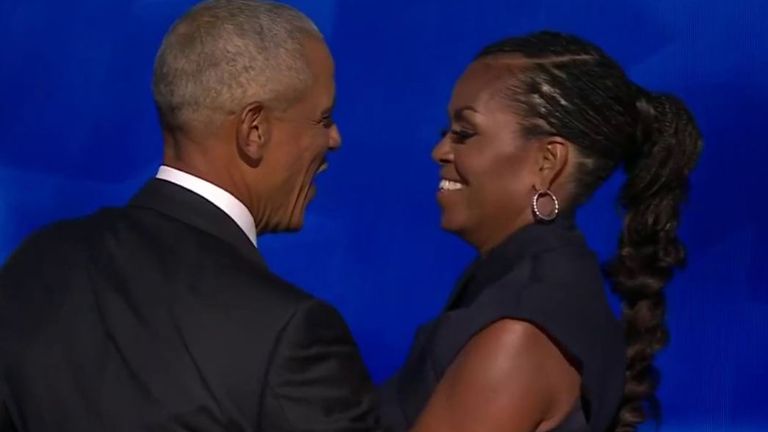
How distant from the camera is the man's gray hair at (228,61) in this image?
1502mm

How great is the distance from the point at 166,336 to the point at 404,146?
1.14m

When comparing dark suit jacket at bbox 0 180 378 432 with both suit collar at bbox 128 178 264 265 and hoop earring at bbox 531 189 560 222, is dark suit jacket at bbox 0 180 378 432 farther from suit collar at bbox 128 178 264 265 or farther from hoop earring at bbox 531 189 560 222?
hoop earring at bbox 531 189 560 222

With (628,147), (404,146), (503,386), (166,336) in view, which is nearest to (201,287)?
(166,336)

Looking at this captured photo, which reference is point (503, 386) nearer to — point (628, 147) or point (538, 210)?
point (538, 210)

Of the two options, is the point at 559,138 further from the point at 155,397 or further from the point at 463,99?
the point at 155,397

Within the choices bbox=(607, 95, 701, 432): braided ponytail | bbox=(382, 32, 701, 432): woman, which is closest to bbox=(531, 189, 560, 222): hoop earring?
bbox=(382, 32, 701, 432): woman

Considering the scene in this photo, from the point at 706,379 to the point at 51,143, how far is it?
3.79ft

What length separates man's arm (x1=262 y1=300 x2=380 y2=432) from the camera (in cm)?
143

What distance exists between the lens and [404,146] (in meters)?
2.54

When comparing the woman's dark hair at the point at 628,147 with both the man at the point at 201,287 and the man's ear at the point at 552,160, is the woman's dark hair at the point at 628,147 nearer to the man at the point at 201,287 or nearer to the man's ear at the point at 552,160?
the man's ear at the point at 552,160

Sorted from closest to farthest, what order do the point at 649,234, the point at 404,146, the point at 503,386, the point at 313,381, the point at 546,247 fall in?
1. the point at 313,381
2. the point at 503,386
3. the point at 546,247
4. the point at 649,234
5. the point at 404,146

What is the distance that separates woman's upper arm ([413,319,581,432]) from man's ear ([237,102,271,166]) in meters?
0.32

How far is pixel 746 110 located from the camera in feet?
8.13

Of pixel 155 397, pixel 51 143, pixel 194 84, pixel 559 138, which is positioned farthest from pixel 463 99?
pixel 51 143
